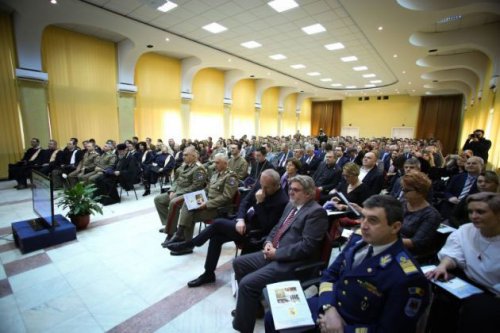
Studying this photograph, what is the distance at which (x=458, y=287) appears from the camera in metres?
1.38

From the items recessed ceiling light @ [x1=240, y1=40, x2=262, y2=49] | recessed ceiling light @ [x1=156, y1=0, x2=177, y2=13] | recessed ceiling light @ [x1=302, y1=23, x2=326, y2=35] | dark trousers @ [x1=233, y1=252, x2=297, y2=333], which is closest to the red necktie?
dark trousers @ [x1=233, y1=252, x2=297, y2=333]

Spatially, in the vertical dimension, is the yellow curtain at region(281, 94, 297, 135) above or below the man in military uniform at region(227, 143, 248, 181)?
above

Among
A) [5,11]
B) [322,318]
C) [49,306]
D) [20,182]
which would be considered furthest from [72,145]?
[322,318]

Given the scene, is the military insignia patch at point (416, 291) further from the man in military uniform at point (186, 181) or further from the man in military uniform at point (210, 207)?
the man in military uniform at point (186, 181)

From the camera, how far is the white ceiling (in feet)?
17.4

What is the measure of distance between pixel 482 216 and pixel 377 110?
69.2 feet

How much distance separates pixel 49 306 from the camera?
81.7 inches

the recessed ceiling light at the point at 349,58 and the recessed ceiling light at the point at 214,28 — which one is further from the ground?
the recessed ceiling light at the point at 349,58

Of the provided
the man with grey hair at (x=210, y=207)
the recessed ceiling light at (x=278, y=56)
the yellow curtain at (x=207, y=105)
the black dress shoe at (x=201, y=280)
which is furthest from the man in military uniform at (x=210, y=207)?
the yellow curtain at (x=207, y=105)

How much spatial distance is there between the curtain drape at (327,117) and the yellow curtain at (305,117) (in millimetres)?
506

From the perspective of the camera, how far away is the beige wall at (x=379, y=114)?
727 inches

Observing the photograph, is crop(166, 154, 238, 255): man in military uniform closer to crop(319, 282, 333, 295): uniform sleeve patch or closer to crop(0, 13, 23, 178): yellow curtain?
crop(319, 282, 333, 295): uniform sleeve patch

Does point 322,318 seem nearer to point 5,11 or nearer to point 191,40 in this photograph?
point 191,40

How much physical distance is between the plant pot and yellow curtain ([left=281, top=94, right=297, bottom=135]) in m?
16.8
